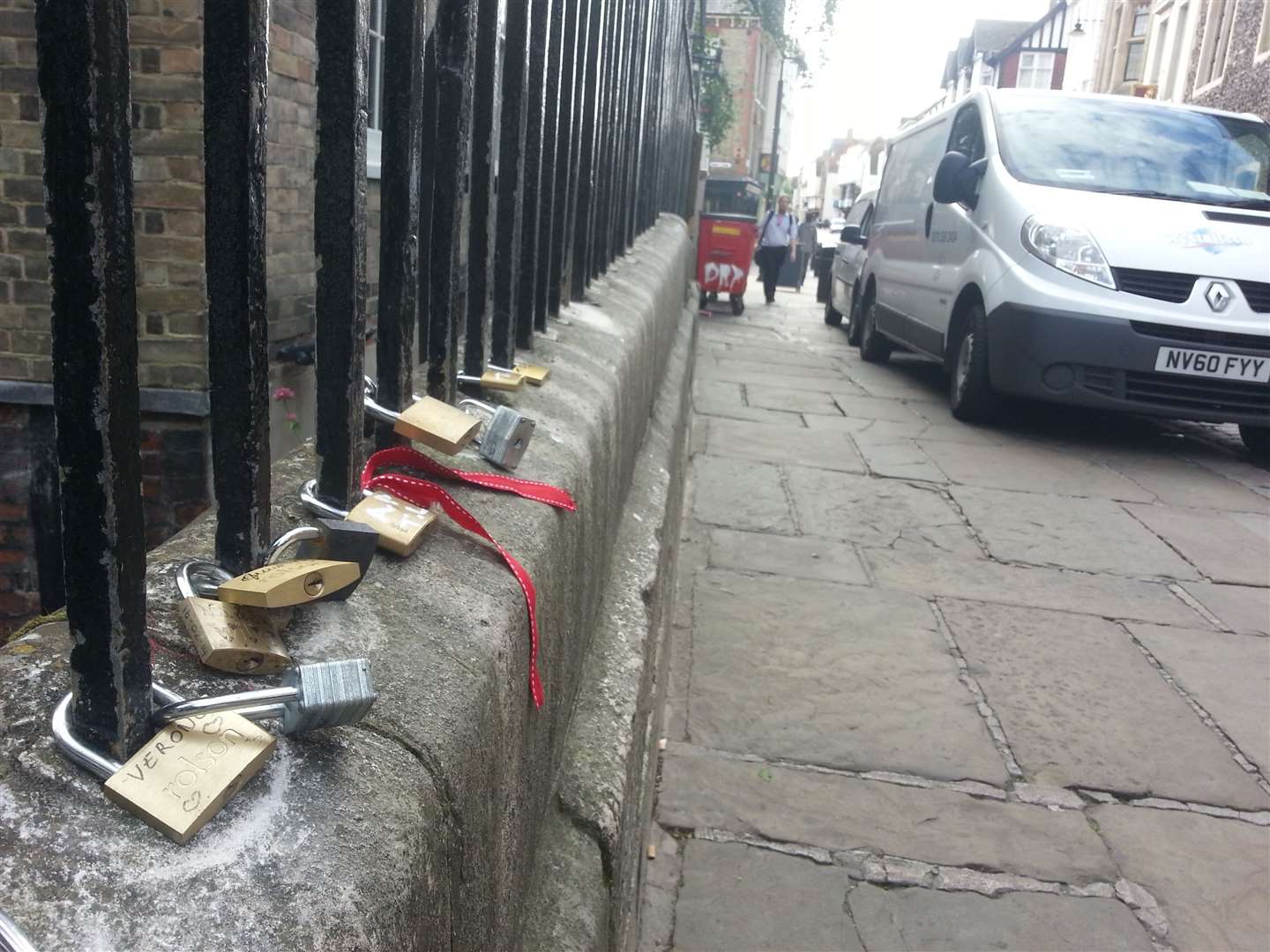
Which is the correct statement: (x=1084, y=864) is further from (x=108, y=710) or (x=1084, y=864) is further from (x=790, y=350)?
(x=790, y=350)

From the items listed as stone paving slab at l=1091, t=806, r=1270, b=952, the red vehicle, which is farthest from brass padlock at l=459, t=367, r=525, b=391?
the red vehicle

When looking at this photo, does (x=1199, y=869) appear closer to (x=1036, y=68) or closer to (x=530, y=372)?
(x=530, y=372)

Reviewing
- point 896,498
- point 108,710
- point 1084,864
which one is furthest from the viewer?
point 896,498

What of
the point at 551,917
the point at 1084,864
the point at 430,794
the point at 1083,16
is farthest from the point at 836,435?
the point at 1083,16

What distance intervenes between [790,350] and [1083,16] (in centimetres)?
3465

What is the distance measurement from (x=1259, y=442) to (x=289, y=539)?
22.2ft

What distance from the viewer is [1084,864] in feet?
7.57

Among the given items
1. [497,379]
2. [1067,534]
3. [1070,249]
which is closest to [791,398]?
[1070,249]

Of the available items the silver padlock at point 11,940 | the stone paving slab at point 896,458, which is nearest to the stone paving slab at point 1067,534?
the stone paving slab at point 896,458

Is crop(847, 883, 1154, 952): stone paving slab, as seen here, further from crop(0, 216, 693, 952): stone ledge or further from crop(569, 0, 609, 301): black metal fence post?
crop(569, 0, 609, 301): black metal fence post

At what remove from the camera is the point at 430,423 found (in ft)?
4.18

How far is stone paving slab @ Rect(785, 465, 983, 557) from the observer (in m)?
4.45

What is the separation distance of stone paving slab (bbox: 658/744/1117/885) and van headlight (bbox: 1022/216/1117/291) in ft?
13.4

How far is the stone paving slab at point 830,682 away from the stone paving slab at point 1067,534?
0.92 meters
